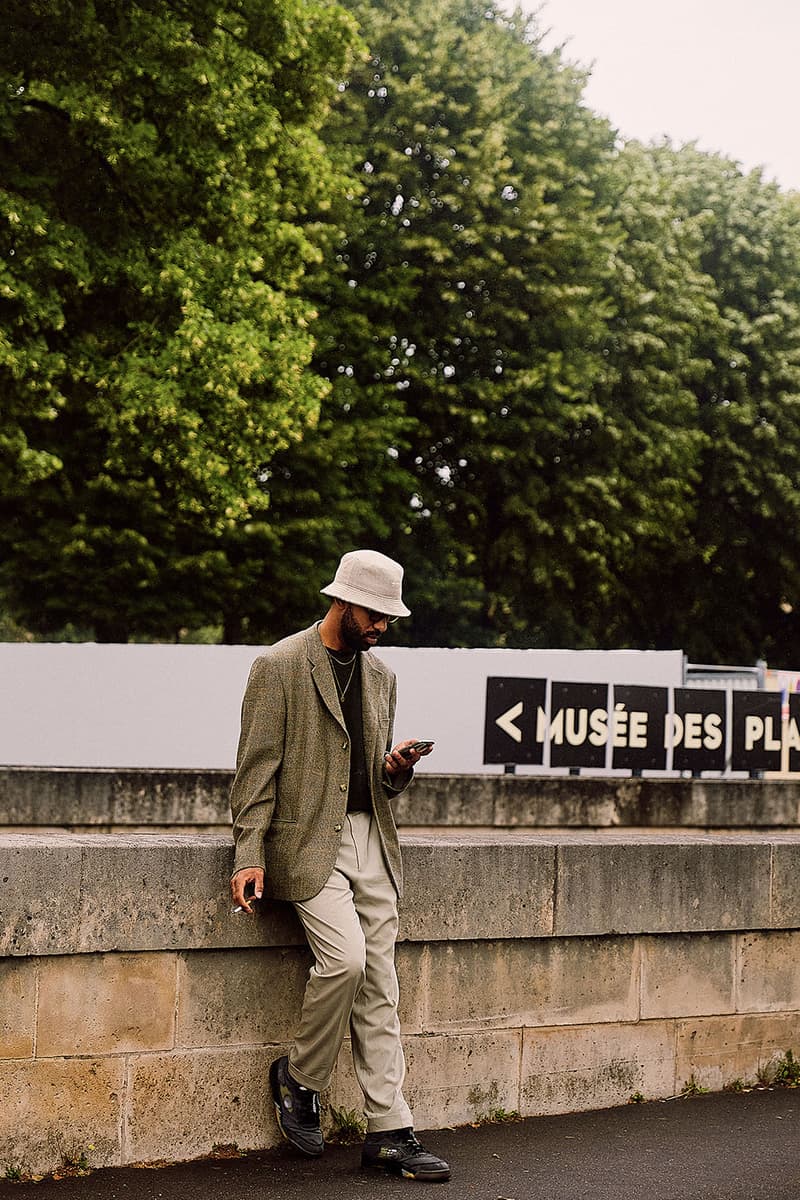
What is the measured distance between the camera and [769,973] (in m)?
6.18

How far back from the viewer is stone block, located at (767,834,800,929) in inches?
243

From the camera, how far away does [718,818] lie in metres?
16.9

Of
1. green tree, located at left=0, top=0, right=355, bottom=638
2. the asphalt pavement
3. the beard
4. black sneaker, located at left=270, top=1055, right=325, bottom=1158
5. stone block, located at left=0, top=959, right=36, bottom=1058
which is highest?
green tree, located at left=0, top=0, right=355, bottom=638

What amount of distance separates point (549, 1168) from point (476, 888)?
0.98 meters

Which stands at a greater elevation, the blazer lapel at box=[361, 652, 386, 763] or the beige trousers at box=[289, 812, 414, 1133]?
the blazer lapel at box=[361, 652, 386, 763]

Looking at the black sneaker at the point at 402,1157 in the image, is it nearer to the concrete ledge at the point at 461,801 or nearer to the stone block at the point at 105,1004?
the stone block at the point at 105,1004

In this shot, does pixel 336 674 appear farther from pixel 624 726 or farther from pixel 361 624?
pixel 624 726

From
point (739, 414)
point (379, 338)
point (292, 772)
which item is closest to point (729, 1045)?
point (292, 772)

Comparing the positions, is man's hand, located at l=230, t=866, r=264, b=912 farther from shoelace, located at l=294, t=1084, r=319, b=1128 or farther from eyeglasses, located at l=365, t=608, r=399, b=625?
eyeglasses, located at l=365, t=608, r=399, b=625

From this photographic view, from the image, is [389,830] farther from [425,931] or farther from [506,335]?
[506,335]

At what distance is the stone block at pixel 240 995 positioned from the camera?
500 cm

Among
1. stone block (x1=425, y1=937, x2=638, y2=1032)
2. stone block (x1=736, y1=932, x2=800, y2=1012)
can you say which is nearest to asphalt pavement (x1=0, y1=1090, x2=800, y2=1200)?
stone block (x1=425, y1=937, x2=638, y2=1032)

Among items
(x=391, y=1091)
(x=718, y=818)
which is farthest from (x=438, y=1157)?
(x=718, y=818)

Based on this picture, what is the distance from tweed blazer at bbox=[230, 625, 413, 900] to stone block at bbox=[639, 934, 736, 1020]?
4.69ft
